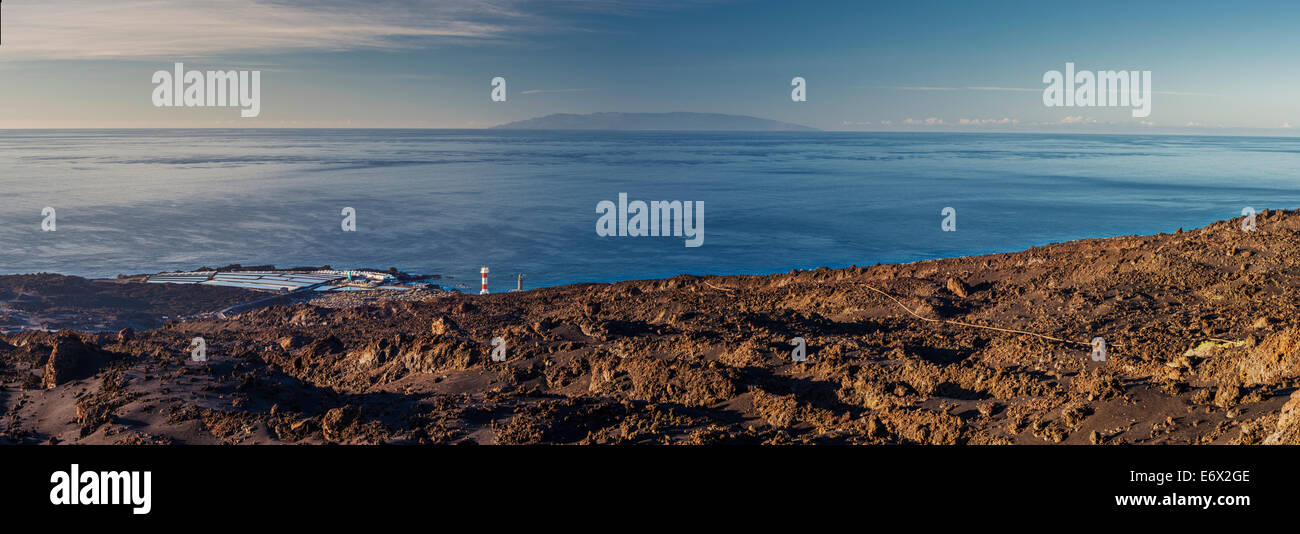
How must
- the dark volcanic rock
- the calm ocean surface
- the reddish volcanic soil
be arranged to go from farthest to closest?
1. the calm ocean surface
2. the dark volcanic rock
3. the reddish volcanic soil

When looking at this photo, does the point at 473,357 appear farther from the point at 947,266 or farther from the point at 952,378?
the point at 947,266

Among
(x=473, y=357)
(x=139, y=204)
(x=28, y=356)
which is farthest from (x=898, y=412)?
(x=139, y=204)

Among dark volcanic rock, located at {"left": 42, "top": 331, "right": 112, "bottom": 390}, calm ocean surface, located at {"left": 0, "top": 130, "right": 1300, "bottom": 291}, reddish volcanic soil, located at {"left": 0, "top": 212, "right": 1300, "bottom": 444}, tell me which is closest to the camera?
reddish volcanic soil, located at {"left": 0, "top": 212, "right": 1300, "bottom": 444}

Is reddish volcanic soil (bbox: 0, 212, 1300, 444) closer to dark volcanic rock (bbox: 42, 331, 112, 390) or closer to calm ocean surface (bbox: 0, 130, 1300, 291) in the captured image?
dark volcanic rock (bbox: 42, 331, 112, 390)

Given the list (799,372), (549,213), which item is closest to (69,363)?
(799,372)

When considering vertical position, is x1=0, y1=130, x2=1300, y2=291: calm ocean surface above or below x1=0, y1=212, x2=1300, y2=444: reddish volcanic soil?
above

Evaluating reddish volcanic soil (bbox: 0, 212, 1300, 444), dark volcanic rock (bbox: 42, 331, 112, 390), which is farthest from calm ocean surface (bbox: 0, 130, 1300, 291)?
dark volcanic rock (bbox: 42, 331, 112, 390)

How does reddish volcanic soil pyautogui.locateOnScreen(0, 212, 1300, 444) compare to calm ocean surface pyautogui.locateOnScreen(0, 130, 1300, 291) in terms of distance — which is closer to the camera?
reddish volcanic soil pyautogui.locateOnScreen(0, 212, 1300, 444)
